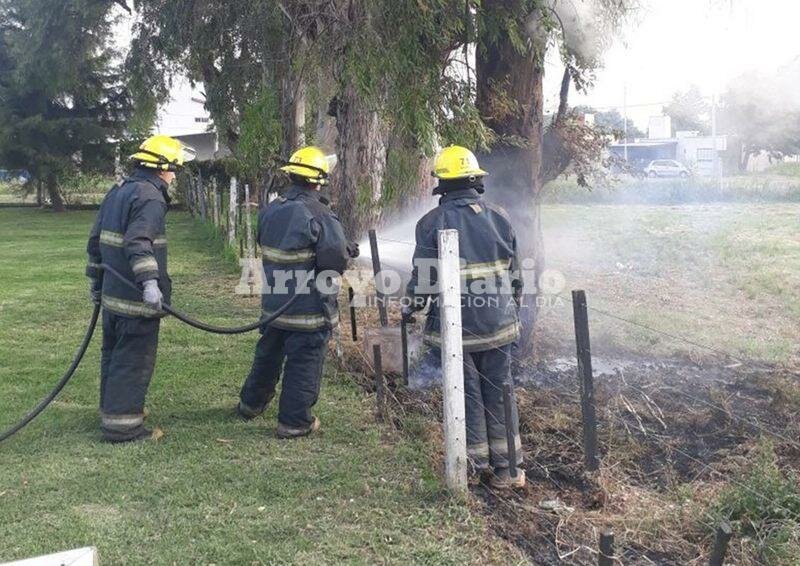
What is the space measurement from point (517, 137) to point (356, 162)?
3259 millimetres

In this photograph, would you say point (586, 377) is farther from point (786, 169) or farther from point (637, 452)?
point (786, 169)

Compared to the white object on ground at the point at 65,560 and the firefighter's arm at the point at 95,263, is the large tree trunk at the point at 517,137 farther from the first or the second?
the white object on ground at the point at 65,560

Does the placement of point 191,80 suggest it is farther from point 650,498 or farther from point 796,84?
point 650,498

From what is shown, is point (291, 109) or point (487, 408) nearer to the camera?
point (487, 408)

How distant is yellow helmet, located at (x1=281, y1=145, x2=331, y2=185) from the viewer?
4770 mm

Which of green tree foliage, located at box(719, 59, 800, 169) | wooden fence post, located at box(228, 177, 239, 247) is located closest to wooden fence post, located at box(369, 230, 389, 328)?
green tree foliage, located at box(719, 59, 800, 169)

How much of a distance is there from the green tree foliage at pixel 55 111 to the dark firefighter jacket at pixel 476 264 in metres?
21.6

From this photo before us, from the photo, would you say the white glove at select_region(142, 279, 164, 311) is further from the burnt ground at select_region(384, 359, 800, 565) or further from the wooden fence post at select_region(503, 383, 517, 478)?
the wooden fence post at select_region(503, 383, 517, 478)

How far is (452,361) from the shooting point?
3.77m

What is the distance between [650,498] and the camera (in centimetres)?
386

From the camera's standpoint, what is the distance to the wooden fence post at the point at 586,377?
3986 millimetres

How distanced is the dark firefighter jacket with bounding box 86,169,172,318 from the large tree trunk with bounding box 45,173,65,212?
82.1 feet

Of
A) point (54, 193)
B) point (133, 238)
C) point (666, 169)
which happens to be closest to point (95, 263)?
point (133, 238)

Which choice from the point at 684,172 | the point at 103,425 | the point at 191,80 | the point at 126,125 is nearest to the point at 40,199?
the point at 126,125
